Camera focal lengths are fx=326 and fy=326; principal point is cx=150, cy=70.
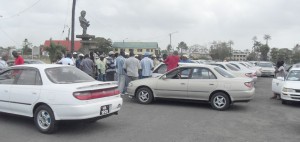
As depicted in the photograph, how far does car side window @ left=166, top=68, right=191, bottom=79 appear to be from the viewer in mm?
10641

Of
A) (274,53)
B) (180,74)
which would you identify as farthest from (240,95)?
(274,53)

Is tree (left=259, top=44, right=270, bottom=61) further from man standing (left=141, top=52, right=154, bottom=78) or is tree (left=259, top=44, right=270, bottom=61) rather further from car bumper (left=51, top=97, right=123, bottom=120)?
car bumper (left=51, top=97, right=123, bottom=120)

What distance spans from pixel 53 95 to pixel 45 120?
0.61 metres

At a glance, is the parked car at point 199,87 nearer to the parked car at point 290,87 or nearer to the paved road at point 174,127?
the paved road at point 174,127

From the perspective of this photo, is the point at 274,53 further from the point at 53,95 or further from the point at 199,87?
the point at 53,95

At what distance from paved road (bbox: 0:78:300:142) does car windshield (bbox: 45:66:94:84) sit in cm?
107

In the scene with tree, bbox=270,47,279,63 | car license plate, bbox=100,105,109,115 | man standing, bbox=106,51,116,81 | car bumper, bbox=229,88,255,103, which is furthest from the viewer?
tree, bbox=270,47,279,63

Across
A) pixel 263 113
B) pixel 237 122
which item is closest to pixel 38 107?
pixel 237 122

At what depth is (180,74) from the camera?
10727mm

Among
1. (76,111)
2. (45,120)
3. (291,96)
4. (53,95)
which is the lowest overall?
(45,120)

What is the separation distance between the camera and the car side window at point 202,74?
1033 cm

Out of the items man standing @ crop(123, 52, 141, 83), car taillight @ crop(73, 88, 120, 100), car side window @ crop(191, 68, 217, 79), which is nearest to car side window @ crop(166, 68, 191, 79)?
car side window @ crop(191, 68, 217, 79)

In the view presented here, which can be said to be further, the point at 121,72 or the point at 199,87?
the point at 121,72

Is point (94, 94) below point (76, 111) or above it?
above
